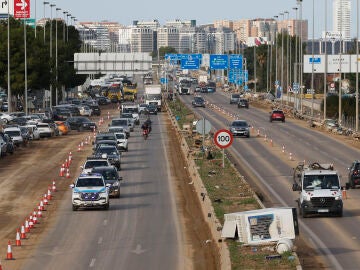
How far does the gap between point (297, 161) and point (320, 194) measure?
1124 inches

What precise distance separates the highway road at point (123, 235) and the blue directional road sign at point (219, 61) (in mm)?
113834

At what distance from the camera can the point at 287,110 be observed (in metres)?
142

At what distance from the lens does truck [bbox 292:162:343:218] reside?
3969 centimetres

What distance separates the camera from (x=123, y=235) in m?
36.8

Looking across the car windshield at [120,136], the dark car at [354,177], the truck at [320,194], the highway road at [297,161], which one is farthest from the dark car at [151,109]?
the truck at [320,194]

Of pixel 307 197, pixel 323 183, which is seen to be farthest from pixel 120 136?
pixel 307 197

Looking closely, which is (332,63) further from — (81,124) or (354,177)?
(354,177)

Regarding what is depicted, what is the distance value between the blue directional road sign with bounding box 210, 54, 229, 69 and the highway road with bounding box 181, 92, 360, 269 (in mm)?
36266

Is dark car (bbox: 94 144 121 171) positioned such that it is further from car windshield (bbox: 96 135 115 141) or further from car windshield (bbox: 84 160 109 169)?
car windshield (bbox: 96 135 115 141)

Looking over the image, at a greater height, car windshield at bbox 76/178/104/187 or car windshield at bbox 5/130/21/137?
car windshield at bbox 76/178/104/187

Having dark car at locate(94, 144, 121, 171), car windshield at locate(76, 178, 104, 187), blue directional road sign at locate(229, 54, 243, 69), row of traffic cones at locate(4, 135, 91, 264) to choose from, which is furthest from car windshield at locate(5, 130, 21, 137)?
blue directional road sign at locate(229, 54, 243, 69)

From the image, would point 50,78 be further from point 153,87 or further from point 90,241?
point 90,241

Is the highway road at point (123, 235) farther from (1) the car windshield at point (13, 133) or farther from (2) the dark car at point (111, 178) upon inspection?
(1) the car windshield at point (13, 133)

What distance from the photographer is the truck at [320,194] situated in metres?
39.7
